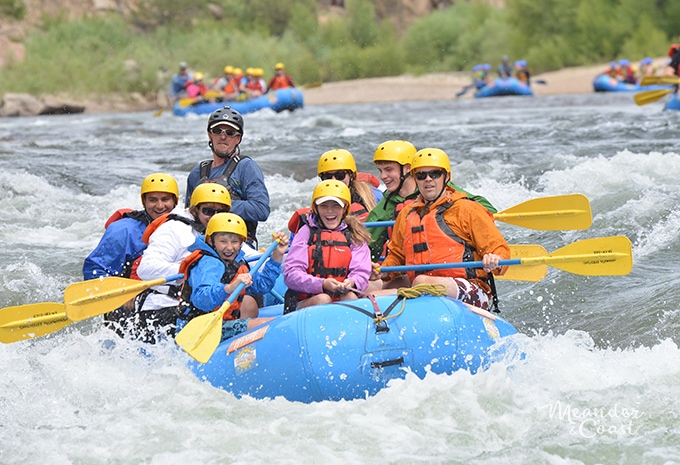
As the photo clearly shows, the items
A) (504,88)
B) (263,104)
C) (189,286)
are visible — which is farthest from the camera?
(504,88)

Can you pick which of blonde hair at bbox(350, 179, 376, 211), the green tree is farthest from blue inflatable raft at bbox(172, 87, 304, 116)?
the green tree

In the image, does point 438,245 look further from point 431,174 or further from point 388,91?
point 388,91

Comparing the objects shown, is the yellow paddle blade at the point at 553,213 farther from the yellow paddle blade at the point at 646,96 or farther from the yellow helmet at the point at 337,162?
the yellow paddle blade at the point at 646,96

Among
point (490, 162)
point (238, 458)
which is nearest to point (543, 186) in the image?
point (490, 162)

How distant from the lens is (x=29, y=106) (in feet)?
95.6

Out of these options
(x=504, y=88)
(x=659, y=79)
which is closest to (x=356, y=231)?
(x=659, y=79)

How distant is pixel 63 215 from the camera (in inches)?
403

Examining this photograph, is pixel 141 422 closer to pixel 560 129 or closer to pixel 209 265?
pixel 209 265

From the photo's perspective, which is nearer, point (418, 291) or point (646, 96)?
point (418, 291)

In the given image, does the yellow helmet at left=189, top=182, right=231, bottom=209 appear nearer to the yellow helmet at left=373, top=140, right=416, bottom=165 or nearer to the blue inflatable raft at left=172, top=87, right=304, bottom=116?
the yellow helmet at left=373, top=140, right=416, bottom=165

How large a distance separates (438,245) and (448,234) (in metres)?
0.08

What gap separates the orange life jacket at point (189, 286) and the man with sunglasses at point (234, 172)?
33.1 inches

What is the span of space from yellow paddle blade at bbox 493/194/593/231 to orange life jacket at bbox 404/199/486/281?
72 centimetres

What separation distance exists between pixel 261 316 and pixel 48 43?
1309 inches
